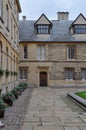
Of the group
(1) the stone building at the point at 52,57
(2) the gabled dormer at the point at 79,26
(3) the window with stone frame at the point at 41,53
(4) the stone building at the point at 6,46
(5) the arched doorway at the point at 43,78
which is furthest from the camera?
(2) the gabled dormer at the point at 79,26

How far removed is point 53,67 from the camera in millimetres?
35000

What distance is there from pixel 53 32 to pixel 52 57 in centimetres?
432

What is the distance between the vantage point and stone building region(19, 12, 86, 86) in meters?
34.9

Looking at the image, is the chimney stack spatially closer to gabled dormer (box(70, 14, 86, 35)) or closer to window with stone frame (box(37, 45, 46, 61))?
gabled dormer (box(70, 14, 86, 35))

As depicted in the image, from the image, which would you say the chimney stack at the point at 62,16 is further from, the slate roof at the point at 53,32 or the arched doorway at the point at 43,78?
the arched doorway at the point at 43,78

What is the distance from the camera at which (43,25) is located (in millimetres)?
35781

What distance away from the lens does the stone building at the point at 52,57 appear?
3494 centimetres

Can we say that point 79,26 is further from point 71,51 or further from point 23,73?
point 23,73

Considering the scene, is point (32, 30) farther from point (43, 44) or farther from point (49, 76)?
point (49, 76)

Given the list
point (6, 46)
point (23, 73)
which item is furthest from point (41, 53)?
point (6, 46)

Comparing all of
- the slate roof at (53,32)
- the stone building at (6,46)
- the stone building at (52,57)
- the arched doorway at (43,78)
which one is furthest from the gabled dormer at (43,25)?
the stone building at (6,46)

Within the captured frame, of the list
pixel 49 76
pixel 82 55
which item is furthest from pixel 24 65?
pixel 82 55

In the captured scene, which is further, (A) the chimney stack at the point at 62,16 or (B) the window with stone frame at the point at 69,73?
(A) the chimney stack at the point at 62,16

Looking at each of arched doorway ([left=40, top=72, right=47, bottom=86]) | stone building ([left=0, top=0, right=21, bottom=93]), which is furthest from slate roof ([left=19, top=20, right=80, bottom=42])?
stone building ([left=0, top=0, right=21, bottom=93])
